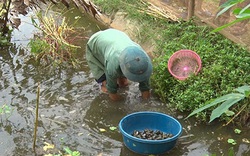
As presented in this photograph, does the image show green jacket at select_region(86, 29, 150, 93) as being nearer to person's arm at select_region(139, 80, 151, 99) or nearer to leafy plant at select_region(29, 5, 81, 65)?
person's arm at select_region(139, 80, 151, 99)

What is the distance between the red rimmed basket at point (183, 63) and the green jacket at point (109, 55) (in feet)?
2.01

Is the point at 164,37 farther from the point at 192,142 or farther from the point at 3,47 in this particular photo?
the point at 3,47

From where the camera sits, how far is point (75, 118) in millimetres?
4082

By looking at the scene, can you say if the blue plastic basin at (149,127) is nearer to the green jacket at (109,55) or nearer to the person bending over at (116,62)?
the person bending over at (116,62)

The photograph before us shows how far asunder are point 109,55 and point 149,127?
35.2 inches

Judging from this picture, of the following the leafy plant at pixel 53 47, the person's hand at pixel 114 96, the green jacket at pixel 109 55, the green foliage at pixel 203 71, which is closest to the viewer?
the green jacket at pixel 109 55

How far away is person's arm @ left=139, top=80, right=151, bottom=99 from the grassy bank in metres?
0.14

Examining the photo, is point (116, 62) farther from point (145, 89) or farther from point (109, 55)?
point (145, 89)

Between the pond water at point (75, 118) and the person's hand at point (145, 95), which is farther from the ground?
the person's hand at point (145, 95)

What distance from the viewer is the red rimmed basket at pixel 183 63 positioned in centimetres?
458

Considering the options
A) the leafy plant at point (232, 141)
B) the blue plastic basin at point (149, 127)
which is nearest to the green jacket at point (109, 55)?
the blue plastic basin at point (149, 127)

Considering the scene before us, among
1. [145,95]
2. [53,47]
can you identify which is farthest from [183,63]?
[53,47]

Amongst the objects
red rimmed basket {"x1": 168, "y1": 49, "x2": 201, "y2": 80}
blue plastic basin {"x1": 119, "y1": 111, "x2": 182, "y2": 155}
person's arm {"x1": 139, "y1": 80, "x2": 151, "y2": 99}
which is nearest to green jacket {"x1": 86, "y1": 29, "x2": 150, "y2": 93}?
person's arm {"x1": 139, "y1": 80, "x2": 151, "y2": 99}

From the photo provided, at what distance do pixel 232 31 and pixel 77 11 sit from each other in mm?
3900
